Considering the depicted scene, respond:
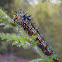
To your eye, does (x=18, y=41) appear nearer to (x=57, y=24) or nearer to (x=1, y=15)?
(x=1, y=15)

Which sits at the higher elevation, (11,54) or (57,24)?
(57,24)

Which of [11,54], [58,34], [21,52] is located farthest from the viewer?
[11,54]

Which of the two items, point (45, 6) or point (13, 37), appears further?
point (45, 6)

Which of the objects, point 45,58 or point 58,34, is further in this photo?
point 58,34

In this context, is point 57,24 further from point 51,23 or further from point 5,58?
point 5,58

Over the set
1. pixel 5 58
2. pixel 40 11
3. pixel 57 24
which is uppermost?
pixel 40 11

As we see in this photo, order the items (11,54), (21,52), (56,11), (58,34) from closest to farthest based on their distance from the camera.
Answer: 1. (58,34)
2. (56,11)
3. (21,52)
4. (11,54)

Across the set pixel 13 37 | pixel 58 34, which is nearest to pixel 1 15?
pixel 13 37

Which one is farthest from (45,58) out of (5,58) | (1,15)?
(5,58)

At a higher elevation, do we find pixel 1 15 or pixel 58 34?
pixel 58 34
